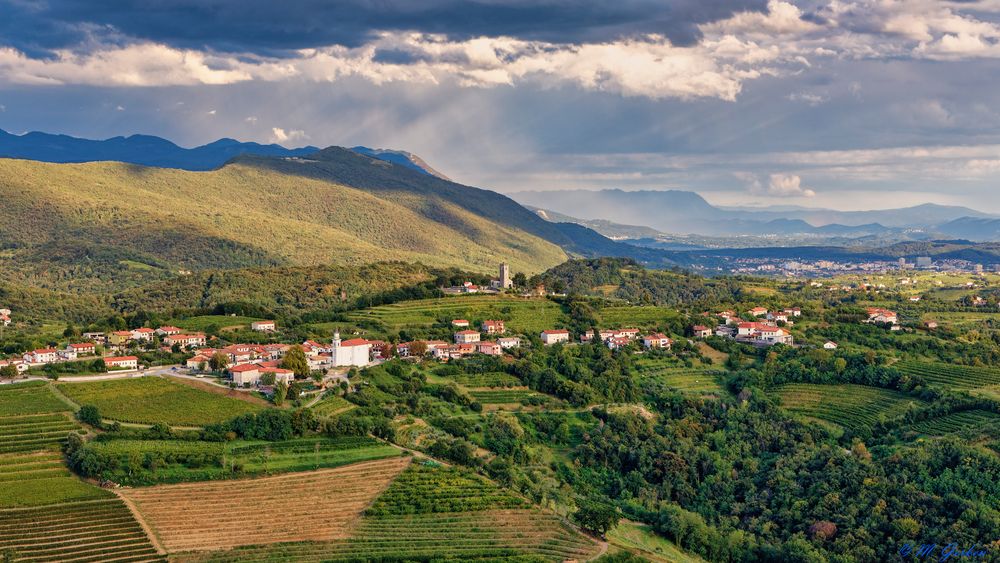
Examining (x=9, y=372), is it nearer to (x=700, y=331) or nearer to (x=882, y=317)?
(x=700, y=331)

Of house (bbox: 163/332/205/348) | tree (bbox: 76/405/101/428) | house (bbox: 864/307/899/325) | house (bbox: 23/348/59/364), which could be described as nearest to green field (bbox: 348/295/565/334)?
house (bbox: 163/332/205/348)

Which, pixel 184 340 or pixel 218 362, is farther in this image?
pixel 184 340

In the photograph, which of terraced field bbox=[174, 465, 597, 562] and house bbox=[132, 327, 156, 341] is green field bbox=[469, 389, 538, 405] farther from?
house bbox=[132, 327, 156, 341]

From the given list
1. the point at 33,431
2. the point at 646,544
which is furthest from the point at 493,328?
the point at 33,431

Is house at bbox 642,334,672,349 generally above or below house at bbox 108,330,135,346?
below

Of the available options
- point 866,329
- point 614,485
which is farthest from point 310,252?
point 614,485

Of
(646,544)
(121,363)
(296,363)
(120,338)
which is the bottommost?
(646,544)

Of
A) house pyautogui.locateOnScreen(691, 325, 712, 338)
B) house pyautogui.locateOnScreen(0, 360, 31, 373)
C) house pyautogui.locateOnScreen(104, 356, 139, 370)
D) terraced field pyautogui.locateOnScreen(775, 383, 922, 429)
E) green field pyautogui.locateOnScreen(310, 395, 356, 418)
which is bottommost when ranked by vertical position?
terraced field pyautogui.locateOnScreen(775, 383, 922, 429)

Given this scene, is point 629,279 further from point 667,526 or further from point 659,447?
point 667,526
